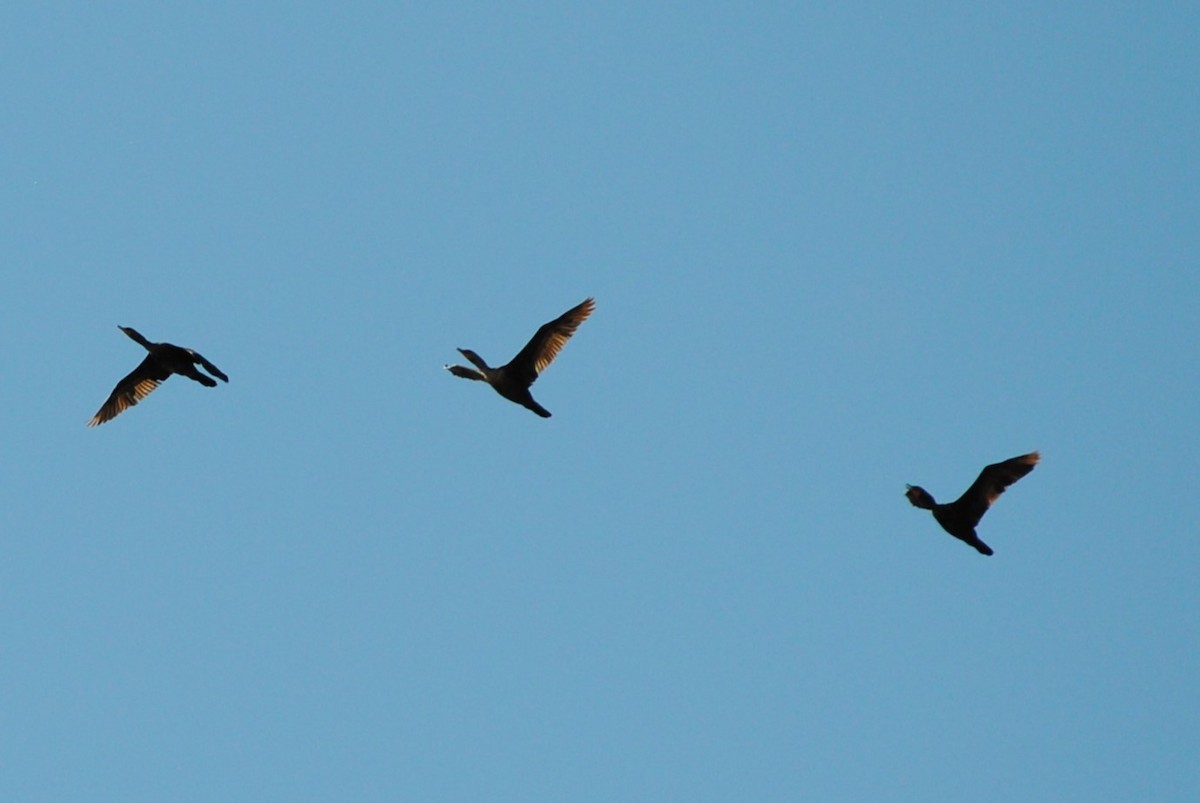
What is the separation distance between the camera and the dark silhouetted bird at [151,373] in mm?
31703

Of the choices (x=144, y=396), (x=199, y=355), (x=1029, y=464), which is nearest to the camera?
(x=1029, y=464)

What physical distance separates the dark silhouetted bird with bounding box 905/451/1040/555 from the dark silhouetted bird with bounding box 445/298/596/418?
5923mm

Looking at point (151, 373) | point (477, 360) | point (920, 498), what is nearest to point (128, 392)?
point (151, 373)

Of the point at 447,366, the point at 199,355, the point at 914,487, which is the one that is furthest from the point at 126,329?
the point at 914,487

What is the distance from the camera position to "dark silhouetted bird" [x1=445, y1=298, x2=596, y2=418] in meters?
29.4

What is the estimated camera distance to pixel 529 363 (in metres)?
29.7

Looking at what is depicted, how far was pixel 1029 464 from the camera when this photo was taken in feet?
94.0

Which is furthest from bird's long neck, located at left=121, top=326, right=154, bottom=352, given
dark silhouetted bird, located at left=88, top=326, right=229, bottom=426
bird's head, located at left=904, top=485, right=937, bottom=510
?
bird's head, located at left=904, top=485, right=937, bottom=510

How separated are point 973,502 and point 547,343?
7.13 metres

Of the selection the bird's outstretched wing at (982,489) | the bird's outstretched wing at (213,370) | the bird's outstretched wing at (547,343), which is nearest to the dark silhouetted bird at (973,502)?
the bird's outstretched wing at (982,489)

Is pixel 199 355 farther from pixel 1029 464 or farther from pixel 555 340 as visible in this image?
pixel 1029 464

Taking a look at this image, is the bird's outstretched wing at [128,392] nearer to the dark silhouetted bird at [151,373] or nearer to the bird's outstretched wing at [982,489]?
the dark silhouetted bird at [151,373]

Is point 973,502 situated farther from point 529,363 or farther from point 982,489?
point 529,363

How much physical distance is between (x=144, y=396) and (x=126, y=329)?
2.08m
